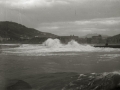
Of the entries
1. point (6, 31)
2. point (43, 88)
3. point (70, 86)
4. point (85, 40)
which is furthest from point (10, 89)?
point (6, 31)

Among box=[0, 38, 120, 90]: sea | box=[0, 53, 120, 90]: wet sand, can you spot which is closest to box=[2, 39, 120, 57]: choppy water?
box=[0, 38, 120, 90]: sea

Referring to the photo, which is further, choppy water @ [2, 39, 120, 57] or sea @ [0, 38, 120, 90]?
choppy water @ [2, 39, 120, 57]

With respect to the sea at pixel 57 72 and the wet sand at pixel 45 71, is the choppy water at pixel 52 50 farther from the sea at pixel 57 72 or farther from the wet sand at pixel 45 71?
the wet sand at pixel 45 71

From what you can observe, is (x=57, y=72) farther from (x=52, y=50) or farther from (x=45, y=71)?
(x=52, y=50)

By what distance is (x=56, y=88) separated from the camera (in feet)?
31.4

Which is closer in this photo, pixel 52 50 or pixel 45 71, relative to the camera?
pixel 45 71

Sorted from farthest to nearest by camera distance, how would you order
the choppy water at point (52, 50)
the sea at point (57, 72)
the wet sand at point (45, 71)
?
1. the choppy water at point (52, 50)
2. the wet sand at point (45, 71)
3. the sea at point (57, 72)

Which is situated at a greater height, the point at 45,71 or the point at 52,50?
the point at 52,50

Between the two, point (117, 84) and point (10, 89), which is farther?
point (10, 89)

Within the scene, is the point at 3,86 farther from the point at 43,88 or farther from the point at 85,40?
the point at 85,40

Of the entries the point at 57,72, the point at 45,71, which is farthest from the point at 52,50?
the point at 57,72

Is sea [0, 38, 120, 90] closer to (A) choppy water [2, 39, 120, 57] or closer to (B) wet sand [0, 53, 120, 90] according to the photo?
(B) wet sand [0, 53, 120, 90]

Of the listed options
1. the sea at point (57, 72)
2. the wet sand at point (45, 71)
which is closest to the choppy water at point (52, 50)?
the sea at point (57, 72)

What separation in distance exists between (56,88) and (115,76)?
3151 millimetres
